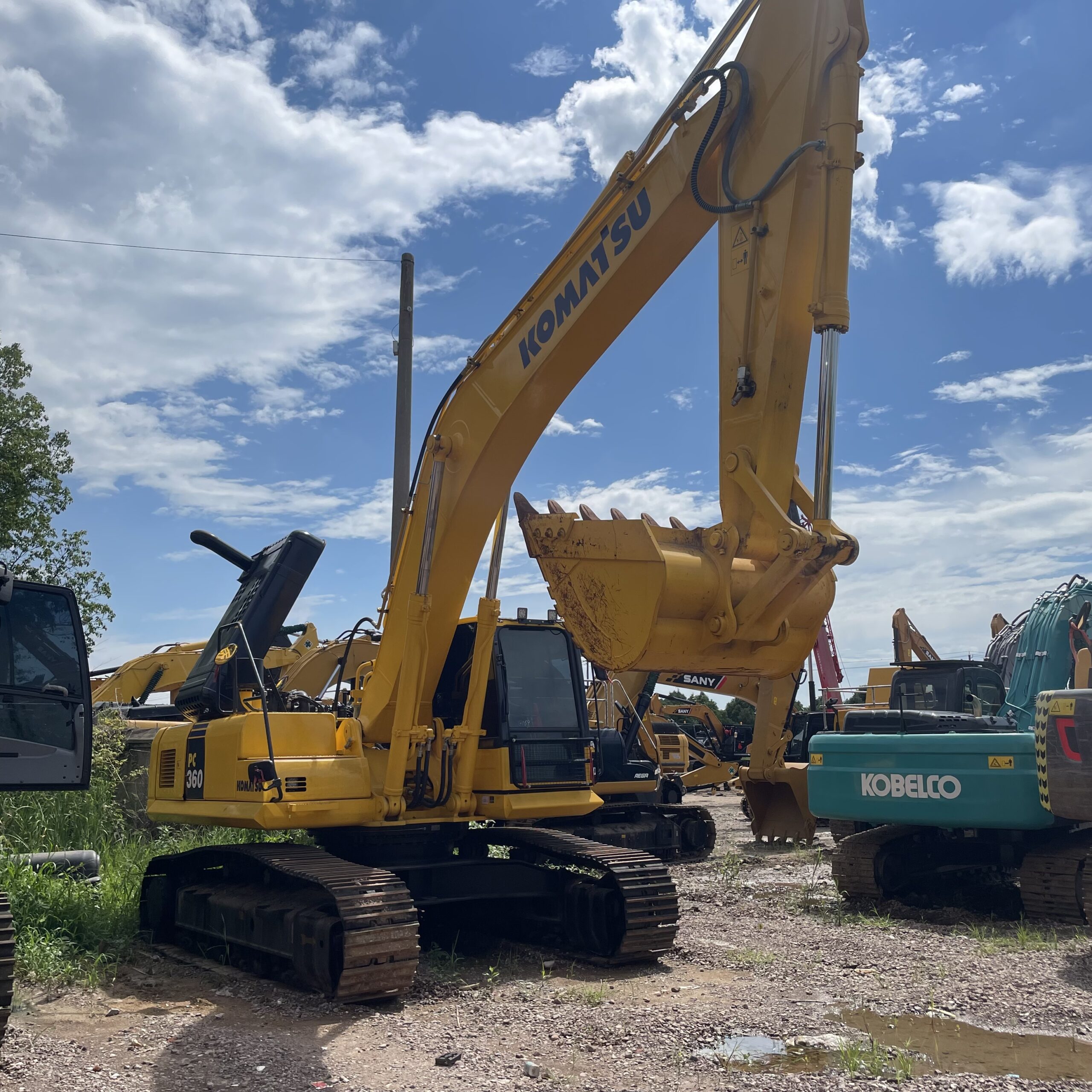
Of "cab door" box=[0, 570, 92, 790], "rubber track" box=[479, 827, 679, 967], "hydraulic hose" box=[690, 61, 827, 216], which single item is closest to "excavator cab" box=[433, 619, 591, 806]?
"rubber track" box=[479, 827, 679, 967]

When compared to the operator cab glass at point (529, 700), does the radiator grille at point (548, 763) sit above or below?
below

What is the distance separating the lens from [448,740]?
25.3 ft

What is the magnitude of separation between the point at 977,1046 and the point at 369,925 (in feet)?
10.4

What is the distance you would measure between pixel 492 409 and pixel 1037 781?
4.54 m

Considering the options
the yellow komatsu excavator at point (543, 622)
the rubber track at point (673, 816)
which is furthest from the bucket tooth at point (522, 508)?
the rubber track at point (673, 816)

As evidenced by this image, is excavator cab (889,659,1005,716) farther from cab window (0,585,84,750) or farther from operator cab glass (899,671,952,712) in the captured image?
cab window (0,585,84,750)

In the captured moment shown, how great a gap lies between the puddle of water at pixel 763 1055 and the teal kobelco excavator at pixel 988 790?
2.83 meters

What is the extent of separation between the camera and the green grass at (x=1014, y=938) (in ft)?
23.6

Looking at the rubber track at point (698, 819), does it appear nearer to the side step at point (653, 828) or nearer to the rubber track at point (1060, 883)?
the side step at point (653, 828)

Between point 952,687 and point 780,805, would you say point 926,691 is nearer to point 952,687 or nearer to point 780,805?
point 952,687

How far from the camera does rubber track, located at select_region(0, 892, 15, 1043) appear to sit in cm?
472

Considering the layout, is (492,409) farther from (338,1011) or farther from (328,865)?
(338,1011)

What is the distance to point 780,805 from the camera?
46.6ft

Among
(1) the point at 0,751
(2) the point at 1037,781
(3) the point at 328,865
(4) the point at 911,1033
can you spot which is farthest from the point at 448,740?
(2) the point at 1037,781
